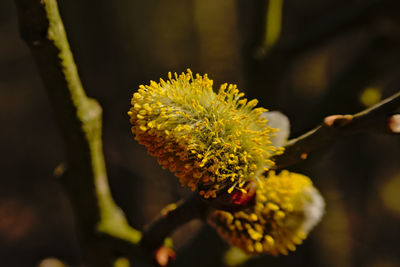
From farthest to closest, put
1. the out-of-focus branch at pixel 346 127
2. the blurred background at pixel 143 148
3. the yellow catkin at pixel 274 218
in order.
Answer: the blurred background at pixel 143 148 → the yellow catkin at pixel 274 218 → the out-of-focus branch at pixel 346 127

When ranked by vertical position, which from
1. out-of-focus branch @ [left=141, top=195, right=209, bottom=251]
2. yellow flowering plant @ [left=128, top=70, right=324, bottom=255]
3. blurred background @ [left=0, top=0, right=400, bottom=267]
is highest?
yellow flowering plant @ [left=128, top=70, right=324, bottom=255]

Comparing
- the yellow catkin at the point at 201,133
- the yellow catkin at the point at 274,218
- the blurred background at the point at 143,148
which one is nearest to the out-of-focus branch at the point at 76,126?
the yellow catkin at the point at 201,133

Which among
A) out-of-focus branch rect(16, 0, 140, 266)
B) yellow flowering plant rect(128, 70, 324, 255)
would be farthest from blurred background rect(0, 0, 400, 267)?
yellow flowering plant rect(128, 70, 324, 255)

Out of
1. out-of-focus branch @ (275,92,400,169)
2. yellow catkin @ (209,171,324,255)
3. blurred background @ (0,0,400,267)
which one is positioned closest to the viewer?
out-of-focus branch @ (275,92,400,169)

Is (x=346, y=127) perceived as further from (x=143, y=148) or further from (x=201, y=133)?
(x=143, y=148)

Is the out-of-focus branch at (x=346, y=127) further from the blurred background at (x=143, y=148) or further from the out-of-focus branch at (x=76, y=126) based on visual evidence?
the blurred background at (x=143, y=148)

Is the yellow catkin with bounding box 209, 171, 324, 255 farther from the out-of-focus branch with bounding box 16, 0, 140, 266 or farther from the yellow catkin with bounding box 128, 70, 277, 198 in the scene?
the out-of-focus branch with bounding box 16, 0, 140, 266
